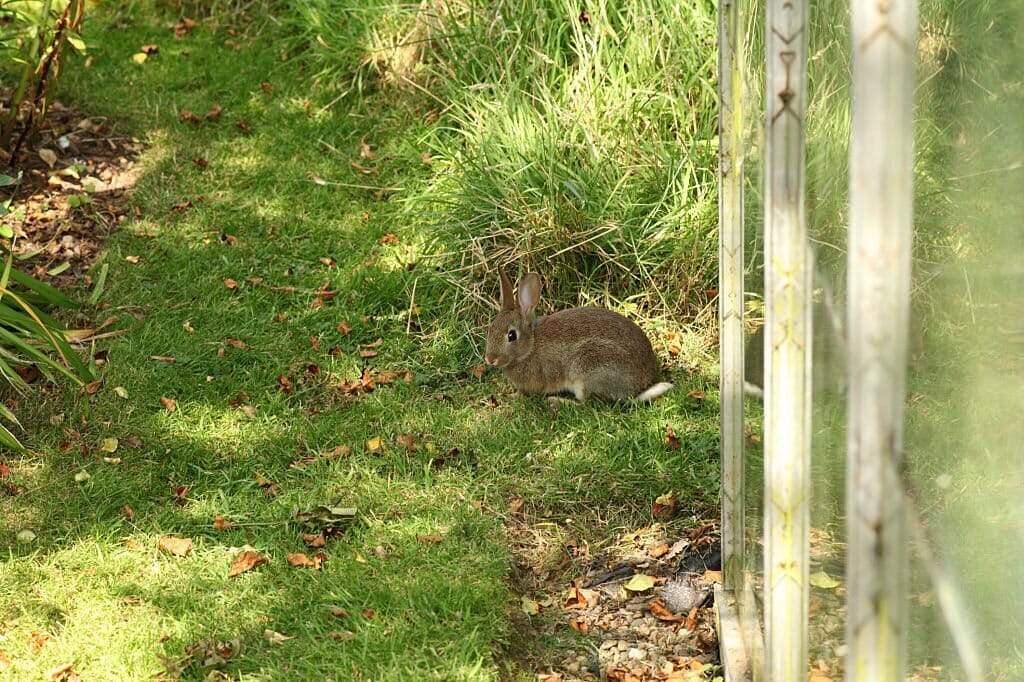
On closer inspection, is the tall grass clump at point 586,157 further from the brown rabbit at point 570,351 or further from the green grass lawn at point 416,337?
the brown rabbit at point 570,351

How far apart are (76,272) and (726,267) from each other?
4.01 metres

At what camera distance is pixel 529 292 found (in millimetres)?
5684

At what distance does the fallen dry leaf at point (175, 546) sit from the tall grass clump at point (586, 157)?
7.05 feet

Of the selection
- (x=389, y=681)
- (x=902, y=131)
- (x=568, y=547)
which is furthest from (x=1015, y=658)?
(x=568, y=547)

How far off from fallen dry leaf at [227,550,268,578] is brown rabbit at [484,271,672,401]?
1617 mm

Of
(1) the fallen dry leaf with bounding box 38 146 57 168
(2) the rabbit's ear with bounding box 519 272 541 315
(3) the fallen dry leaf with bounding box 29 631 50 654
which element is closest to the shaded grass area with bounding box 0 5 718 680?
(3) the fallen dry leaf with bounding box 29 631 50 654

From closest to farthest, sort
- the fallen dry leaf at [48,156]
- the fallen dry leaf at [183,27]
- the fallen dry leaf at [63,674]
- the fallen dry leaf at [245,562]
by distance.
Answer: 1. the fallen dry leaf at [63,674]
2. the fallen dry leaf at [245,562]
3. the fallen dry leaf at [48,156]
4. the fallen dry leaf at [183,27]

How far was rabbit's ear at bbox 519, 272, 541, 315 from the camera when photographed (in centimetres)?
563

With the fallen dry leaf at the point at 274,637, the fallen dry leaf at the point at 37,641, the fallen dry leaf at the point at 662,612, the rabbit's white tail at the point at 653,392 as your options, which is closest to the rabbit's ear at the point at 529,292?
the rabbit's white tail at the point at 653,392

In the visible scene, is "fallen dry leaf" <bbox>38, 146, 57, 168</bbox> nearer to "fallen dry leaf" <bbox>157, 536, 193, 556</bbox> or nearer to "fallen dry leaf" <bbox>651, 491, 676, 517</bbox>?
"fallen dry leaf" <bbox>157, 536, 193, 556</bbox>

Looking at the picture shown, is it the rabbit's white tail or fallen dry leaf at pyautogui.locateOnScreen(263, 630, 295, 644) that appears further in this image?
the rabbit's white tail

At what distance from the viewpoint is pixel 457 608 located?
4008mm

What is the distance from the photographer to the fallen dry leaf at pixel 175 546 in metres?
4.41

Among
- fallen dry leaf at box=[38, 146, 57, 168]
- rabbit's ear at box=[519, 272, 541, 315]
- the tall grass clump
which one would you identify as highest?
the tall grass clump
